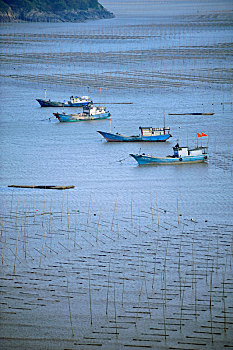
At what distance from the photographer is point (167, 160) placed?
27.0 m

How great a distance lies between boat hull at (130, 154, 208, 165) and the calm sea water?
323mm

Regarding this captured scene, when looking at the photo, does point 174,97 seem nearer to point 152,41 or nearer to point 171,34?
point 152,41

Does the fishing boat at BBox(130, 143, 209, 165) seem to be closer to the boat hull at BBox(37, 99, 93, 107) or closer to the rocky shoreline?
the boat hull at BBox(37, 99, 93, 107)

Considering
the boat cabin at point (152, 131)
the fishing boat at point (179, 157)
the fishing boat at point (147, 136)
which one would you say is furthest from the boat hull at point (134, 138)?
the fishing boat at point (179, 157)

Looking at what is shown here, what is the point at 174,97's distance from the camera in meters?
43.7

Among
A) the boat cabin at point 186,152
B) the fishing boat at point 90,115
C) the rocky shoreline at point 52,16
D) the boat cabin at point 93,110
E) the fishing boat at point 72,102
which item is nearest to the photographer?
the boat cabin at point 186,152

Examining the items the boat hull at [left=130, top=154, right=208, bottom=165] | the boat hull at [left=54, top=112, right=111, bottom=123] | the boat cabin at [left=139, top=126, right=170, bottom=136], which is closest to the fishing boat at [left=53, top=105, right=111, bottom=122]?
the boat hull at [left=54, top=112, right=111, bottom=123]

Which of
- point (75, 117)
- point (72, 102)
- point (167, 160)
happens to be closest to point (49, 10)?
point (72, 102)

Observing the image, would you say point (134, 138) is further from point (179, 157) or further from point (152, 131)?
point (179, 157)

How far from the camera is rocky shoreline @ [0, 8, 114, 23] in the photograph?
120875 millimetres

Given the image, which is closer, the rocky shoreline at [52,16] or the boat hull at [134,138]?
the boat hull at [134,138]

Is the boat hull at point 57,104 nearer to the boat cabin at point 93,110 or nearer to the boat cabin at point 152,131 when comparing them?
the boat cabin at point 93,110

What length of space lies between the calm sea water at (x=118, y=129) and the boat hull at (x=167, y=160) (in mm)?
323

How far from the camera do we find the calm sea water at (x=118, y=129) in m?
22.1
